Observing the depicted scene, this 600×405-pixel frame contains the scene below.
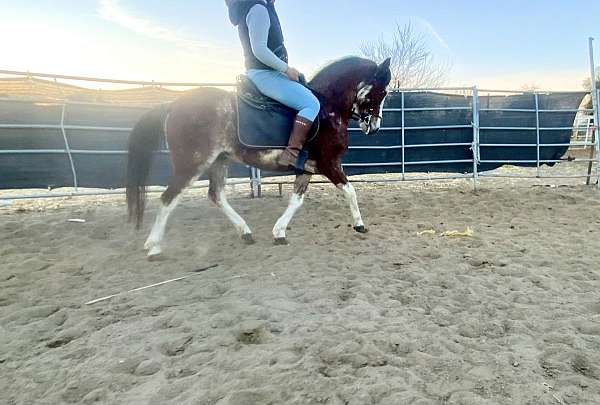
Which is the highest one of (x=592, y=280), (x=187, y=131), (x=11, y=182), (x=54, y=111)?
(x=54, y=111)

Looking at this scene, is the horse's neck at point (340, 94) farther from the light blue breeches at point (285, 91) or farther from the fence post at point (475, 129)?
the fence post at point (475, 129)

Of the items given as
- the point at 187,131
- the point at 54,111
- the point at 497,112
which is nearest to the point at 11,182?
the point at 54,111

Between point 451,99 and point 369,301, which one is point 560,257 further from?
point 451,99

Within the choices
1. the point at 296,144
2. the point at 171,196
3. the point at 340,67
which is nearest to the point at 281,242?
the point at 296,144

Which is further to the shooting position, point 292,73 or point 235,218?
point 235,218

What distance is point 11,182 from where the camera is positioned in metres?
5.55

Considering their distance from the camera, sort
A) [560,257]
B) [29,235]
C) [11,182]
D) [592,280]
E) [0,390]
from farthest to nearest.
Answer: [11,182]
[29,235]
[560,257]
[592,280]
[0,390]

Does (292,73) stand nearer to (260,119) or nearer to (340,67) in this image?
(260,119)

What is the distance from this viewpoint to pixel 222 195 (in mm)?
4527

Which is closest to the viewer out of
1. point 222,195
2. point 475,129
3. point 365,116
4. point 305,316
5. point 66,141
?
point 305,316

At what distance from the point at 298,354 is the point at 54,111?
17.0ft

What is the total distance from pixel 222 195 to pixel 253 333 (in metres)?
2.42

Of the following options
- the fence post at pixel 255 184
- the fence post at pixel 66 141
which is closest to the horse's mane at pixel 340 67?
the fence post at pixel 255 184

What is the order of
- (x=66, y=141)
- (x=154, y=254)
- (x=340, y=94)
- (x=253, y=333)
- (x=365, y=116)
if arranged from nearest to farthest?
1. (x=253, y=333)
2. (x=154, y=254)
3. (x=340, y=94)
4. (x=365, y=116)
5. (x=66, y=141)
